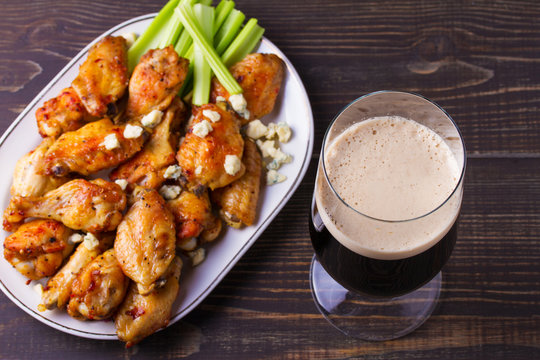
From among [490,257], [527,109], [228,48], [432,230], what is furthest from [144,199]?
[527,109]

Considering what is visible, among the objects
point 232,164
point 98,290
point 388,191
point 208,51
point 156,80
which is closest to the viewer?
point 388,191

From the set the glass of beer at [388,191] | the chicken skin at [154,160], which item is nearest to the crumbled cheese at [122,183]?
the chicken skin at [154,160]

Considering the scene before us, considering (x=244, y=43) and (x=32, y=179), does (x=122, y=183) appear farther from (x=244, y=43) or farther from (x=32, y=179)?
(x=244, y=43)

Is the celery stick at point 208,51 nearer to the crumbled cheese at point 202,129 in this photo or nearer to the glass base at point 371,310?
the crumbled cheese at point 202,129

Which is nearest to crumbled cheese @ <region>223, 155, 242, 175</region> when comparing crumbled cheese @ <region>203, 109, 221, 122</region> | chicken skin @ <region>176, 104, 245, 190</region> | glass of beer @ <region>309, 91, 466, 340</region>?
chicken skin @ <region>176, 104, 245, 190</region>

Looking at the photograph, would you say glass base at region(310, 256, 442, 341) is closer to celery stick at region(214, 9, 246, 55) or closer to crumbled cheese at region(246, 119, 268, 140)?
crumbled cheese at region(246, 119, 268, 140)

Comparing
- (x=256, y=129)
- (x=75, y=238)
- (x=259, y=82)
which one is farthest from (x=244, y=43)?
(x=75, y=238)
